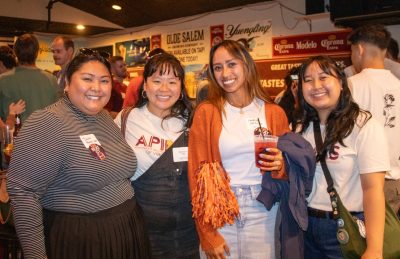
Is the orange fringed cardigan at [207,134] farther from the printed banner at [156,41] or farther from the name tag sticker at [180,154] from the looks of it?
the printed banner at [156,41]

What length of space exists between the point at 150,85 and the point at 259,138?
30.6 inches

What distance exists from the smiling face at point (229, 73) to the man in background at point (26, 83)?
2.42 metres

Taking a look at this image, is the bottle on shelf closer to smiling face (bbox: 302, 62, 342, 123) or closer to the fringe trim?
the fringe trim

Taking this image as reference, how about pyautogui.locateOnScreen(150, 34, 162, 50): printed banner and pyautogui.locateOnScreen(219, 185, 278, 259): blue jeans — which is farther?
pyautogui.locateOnScreen(150, 34, 162, 50): printed banner

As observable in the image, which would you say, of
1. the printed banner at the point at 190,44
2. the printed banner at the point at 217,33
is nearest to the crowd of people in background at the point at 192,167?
the printed banner at the point at 217,33

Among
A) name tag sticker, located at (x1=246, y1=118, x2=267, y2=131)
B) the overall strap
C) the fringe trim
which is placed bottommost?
the fringe trim

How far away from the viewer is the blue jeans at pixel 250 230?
74.0 inches

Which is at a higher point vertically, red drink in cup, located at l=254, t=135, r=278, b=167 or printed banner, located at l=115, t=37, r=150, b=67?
printed banner, located at l=115, t=37, r=150, b=67

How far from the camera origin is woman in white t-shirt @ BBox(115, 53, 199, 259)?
2043 millimetres

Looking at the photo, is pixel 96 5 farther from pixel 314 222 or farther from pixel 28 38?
pixel 314 222

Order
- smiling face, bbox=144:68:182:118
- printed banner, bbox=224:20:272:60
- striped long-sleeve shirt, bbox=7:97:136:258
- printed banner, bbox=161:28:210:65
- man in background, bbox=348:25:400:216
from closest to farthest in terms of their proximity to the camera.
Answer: striped long-sleeve shirt, bbox=7:97:136:258 < smiling face, bbox=144:68:182:118 < man in background, bbox=348:25:400:216 < printed banner, bbox=224:20:272:60 < printed banner, bbox=161:28:210:65

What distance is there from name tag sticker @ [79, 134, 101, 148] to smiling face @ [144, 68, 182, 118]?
0.50 m

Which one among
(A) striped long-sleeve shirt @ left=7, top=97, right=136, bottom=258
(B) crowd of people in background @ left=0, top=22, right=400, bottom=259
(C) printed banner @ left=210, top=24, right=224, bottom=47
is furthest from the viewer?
(C) printed banner @ left=210, top=24, right=224, bottom=47

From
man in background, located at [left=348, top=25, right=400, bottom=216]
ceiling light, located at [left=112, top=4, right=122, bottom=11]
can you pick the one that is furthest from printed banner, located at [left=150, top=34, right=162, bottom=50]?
man in background, located at [left=348, top=25, right=400, bottom=216]
